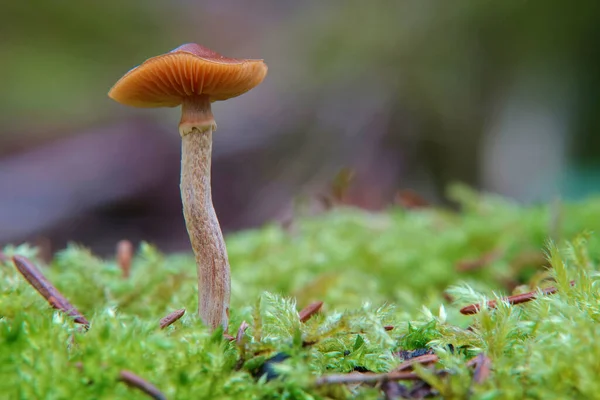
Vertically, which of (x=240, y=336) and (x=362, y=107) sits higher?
(x=362, y=107)

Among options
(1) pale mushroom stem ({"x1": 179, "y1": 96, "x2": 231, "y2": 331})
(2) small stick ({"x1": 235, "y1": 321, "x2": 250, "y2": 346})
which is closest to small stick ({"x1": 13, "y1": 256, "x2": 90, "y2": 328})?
(1) pale mushroom stem ({"x1": 179, "y1": 96, "x2": 231, "y2": 331})

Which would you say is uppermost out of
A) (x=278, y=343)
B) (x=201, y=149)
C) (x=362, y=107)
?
(x=362, y=107)

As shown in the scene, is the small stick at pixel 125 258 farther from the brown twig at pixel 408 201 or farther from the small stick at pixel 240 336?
the brown twig at pixel 408 201

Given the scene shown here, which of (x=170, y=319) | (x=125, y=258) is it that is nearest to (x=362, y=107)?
(x=125, y=258)

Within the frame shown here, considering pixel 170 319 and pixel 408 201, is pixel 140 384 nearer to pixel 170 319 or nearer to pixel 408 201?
pixel 170 319

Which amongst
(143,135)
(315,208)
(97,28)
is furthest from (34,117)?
(315,208)

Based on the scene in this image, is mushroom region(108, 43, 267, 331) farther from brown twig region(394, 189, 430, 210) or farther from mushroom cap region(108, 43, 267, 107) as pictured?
brown twig region(394, 189, 430, 210)

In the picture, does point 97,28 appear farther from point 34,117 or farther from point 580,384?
point 580,384
